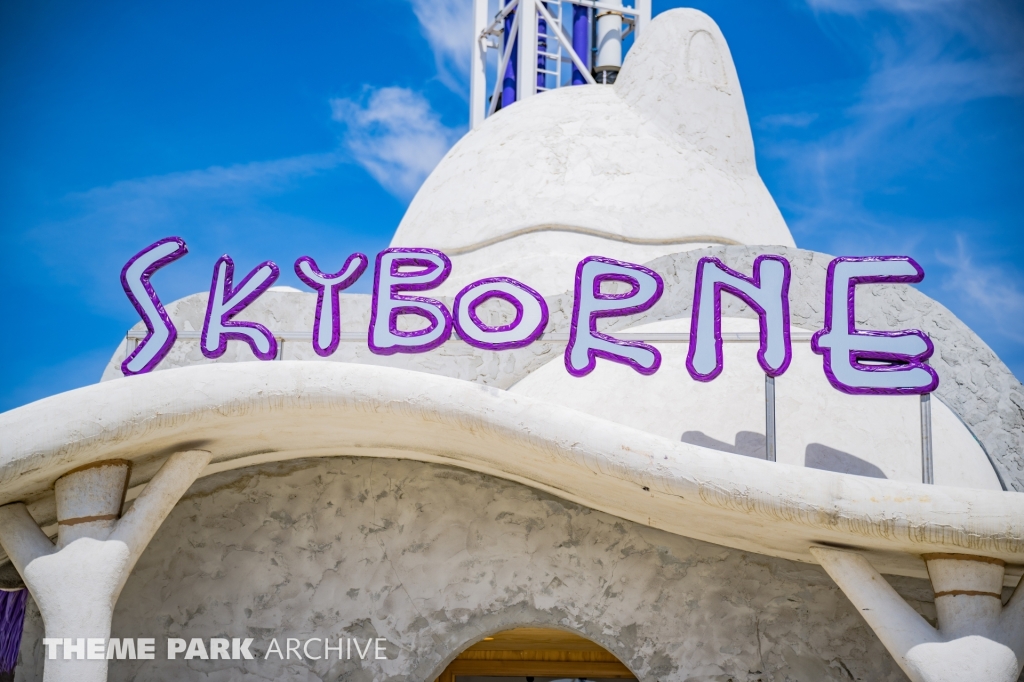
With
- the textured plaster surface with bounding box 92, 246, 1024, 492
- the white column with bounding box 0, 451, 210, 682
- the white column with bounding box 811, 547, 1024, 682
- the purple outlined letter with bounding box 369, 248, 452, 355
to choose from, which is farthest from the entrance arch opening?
the white column with bounding box 0, 451, 210, 682

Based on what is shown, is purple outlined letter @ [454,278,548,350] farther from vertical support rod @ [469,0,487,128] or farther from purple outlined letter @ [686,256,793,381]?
vertical support rod @ [469,0,487,128]

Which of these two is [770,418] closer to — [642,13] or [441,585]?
[441,585]

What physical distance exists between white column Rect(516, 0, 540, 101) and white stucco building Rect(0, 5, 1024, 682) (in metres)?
16.1

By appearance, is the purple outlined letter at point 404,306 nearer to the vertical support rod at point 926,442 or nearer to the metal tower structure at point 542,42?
the vertical support rod at point 926,442

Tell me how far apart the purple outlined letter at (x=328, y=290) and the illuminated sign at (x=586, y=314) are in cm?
1

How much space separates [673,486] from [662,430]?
2511 mm

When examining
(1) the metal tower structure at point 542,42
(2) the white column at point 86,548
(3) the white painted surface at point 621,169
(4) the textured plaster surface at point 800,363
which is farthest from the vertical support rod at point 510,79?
(2) the white column at point 86,548

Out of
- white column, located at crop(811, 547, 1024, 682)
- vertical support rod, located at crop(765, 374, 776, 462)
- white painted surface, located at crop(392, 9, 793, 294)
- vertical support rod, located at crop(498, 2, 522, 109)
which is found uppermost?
vertical support rod, located at crop(498, 2, 522, 109)

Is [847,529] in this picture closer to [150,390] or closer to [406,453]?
[406,453]

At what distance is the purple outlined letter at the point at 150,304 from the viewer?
10219 millimetres

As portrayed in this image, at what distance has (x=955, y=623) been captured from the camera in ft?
24.7

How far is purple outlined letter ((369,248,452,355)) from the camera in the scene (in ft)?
33.5

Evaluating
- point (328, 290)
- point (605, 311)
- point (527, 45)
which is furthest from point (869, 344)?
point (527, 45)

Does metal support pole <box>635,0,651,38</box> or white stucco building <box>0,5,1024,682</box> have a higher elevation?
metal support pole <box>635,0,651,38</box>
